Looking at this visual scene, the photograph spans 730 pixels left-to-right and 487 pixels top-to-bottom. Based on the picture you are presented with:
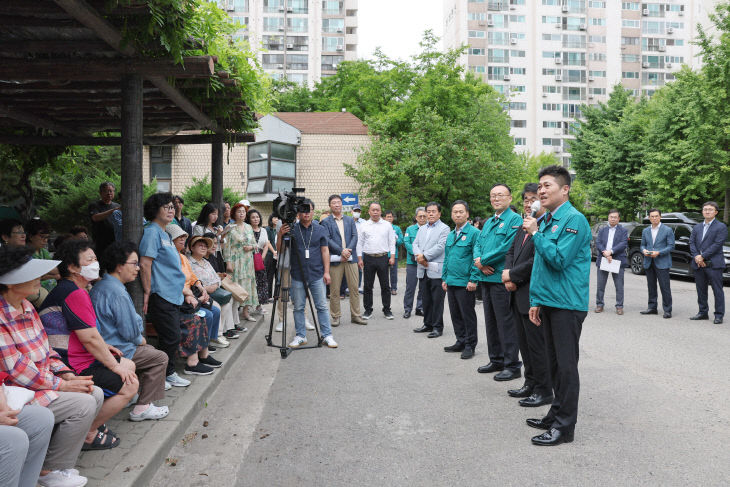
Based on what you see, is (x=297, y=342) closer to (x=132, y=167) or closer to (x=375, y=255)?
(x=375, y=255)

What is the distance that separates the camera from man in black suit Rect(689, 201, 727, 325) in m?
10.5

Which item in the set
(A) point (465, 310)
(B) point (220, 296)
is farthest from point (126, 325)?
(A) point (465, 310)

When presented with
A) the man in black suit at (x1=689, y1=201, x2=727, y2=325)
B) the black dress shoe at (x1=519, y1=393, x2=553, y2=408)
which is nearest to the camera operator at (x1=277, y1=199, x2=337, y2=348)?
the black dress shoe at (x1=519, y1=393, x2=553, y2=408)

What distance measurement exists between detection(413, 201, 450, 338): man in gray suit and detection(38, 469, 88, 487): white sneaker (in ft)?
20.1

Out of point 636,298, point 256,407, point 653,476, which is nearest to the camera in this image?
point 653,476

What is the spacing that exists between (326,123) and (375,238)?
26.6 metres

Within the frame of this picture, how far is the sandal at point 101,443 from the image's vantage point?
405 centimetres

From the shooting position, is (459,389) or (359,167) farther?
(359,167)

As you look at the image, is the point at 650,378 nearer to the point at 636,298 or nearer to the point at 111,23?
the point at 111,23

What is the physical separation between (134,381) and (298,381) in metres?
2.38

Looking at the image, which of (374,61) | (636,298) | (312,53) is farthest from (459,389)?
(312,53)

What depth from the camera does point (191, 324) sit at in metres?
6.26

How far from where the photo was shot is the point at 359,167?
3428 centimetres

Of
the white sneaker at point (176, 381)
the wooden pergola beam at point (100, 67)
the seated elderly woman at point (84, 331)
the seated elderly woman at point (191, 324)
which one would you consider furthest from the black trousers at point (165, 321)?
the wooden pergola beam at point (100, 67)
